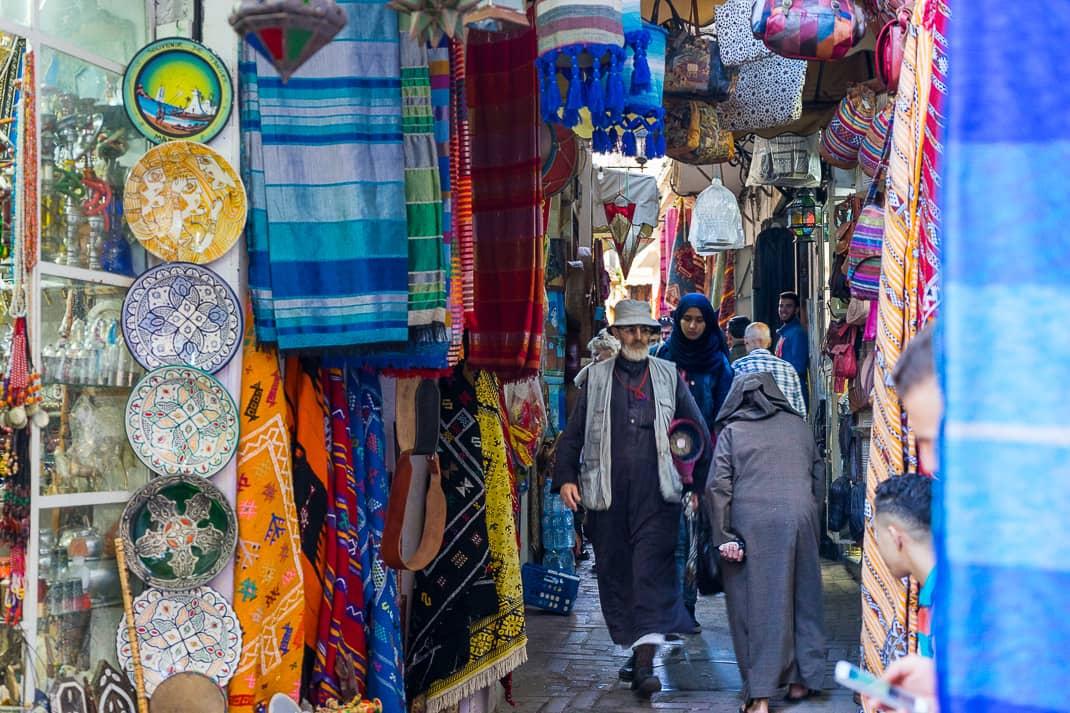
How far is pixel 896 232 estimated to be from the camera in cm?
294

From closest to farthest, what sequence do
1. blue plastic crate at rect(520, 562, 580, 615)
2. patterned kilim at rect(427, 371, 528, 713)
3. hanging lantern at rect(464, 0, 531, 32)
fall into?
hanging lantern at rect(464, 0, 531, 32) → patterned kilim at rect(427, 371, 528, 713) → blue plastic crate at rect(520, 562, 580, 615)

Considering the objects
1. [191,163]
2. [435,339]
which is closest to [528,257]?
[435,339]

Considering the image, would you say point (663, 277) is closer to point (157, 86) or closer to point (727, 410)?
point (727, 410)

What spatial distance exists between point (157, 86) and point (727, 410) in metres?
3.61

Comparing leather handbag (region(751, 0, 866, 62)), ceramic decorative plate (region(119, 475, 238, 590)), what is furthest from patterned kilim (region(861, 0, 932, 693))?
leather handbag (region(751, 0, 866, 62))

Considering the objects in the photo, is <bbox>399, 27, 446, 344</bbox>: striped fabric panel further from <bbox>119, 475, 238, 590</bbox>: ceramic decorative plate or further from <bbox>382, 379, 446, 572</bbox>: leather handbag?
<bbox>119, 475, 238, 590</bbox>: ceramic decorative plate

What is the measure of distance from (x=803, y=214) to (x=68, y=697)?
847 centimetres

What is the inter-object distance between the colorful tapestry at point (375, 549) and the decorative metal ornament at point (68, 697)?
1.09m

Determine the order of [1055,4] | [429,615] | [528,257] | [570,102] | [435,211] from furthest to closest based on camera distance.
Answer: [528,257]
[429,615]
[570,102]
[435,211]
[1055,4]

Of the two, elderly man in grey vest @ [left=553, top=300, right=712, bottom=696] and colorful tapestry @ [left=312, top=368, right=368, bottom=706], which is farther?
elderly man in grey vest @ [left=553, top=300, right=712, bottom=696]

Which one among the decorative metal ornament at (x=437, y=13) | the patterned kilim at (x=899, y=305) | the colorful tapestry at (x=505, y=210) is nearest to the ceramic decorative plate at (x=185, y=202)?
the decorative metal ornament at (x=437, y=13)

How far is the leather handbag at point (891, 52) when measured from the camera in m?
3.87

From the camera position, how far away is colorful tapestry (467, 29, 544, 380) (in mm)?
5457

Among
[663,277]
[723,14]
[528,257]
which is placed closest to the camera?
[528,257]
